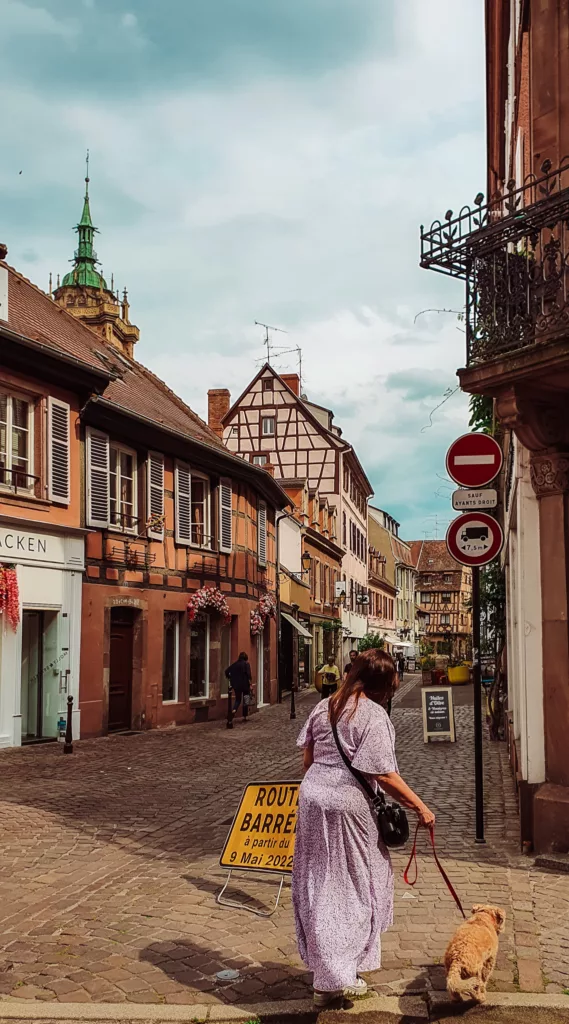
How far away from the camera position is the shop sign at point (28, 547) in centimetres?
1619

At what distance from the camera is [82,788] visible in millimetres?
11742

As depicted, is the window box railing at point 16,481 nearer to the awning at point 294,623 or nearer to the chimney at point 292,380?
the awning at point 294,623

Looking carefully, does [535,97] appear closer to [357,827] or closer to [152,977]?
[357,827]

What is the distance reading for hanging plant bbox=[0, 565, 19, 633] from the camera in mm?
15875

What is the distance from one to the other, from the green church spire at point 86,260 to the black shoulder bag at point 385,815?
8475 cm

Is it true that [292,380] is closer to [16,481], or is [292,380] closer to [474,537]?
[16,481]

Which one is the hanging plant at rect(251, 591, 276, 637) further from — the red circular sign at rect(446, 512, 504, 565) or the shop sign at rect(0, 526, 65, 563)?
the red circular sign at rect(446, 512, 504, 565)

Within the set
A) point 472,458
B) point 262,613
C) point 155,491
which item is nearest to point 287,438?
point 262,613

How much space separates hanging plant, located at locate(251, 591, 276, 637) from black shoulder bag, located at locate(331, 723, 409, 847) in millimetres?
22267

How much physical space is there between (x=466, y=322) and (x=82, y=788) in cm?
723

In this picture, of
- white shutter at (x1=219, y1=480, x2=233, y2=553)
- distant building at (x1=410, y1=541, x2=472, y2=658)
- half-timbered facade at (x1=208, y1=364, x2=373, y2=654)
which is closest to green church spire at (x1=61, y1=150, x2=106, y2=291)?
distant building at (x1=410, y1=541, x2=472, y2=658)

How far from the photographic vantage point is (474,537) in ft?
26.9

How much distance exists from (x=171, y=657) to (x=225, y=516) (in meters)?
4.25

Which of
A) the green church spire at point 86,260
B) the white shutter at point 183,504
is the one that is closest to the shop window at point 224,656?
the white shutter at point 183,504
